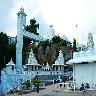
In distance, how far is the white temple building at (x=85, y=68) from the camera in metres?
30.1

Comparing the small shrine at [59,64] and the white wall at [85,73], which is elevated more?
the small shrine at [59,64]

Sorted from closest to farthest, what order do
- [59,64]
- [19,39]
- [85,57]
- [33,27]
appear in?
[85,57], [59,64], [19,39], [33,27]

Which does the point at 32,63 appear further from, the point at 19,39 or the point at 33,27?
the point at 33,27

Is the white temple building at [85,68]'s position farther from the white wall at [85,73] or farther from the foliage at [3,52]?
the foliage at [3,52]

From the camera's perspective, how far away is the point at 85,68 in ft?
102

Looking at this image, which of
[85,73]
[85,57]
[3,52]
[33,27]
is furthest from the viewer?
[33,27]

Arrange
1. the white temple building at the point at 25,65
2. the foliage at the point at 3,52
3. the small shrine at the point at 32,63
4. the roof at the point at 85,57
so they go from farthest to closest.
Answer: the foliage at the point at 3,52 → the small shrine at the point at 32,63 → the white temple building at the point at 25,65 → the roof at the point at 85,57

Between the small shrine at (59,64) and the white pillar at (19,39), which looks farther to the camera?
the small shrine at (59,64)

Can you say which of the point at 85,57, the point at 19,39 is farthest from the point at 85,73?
the point at 19,39

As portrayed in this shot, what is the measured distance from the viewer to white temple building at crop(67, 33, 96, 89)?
30109 mm

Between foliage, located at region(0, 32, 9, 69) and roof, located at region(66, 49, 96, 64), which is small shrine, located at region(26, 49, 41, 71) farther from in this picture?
roof, located at region(66, 49, 96, 64)

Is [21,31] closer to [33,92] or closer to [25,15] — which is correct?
[25,15]

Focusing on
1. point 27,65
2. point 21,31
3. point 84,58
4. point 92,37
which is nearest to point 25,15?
point 21,31

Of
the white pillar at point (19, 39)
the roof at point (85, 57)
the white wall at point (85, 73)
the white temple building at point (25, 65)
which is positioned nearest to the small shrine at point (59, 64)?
the white temple building at point (25, 65)
